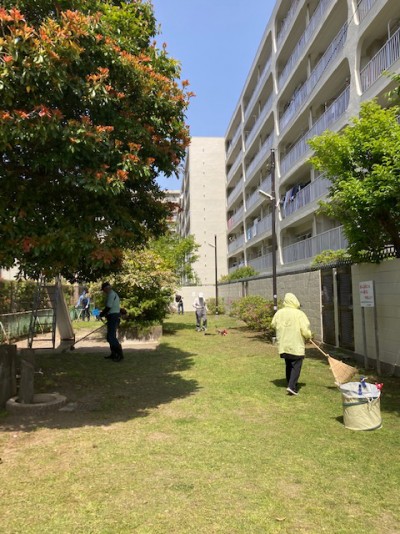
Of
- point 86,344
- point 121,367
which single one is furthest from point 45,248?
point 86,344

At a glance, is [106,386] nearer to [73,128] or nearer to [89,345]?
[73,128]

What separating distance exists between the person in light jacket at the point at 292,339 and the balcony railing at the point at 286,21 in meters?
21.7

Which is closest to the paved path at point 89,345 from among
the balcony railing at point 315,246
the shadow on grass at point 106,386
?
the shadow on grass at point 106,386

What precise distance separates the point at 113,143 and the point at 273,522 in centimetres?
443

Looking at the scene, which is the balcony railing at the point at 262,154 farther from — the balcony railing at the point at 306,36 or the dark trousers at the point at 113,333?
the dark trousers at the point at 113,333

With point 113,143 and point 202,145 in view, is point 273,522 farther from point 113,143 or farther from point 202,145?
point 202,145

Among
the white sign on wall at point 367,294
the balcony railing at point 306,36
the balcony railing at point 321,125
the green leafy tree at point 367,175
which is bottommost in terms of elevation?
the white sign on wall at point 367,294

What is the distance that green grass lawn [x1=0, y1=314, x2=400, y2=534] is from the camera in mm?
3334

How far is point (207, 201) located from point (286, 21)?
3128 centimetres

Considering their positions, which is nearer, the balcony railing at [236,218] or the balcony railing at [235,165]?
the balcony railing at [236,218]

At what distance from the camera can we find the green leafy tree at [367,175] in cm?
745

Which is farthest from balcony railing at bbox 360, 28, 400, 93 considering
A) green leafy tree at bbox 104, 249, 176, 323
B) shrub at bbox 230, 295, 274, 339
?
green leafy tree at bbox 104, 249, 176, 323

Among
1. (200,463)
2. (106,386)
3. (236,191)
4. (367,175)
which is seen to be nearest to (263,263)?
(236,191)

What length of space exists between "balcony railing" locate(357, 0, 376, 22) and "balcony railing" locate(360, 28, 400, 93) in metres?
1.70
